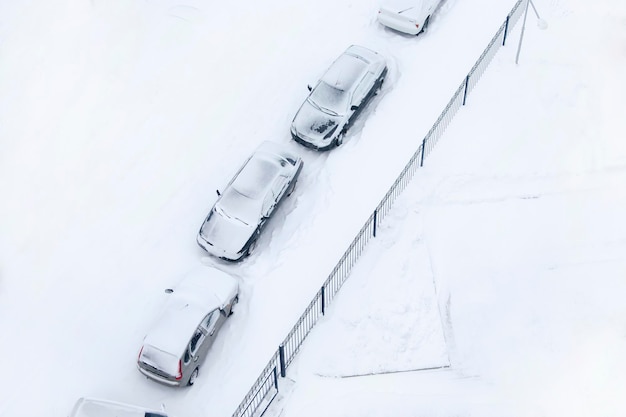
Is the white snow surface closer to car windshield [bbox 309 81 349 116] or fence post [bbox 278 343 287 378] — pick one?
fence post [bbox 278 343 287 378]

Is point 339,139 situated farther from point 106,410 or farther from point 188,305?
→ point 106,410

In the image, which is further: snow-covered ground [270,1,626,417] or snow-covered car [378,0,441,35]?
snow-covered car [378,0,441,35]

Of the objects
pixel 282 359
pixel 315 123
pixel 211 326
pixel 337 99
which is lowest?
pixel 282 359

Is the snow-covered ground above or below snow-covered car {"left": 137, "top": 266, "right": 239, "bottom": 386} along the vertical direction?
below

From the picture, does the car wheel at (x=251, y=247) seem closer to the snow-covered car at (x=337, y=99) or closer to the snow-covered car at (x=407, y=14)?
the snow-covered car at (x=337, y=99)

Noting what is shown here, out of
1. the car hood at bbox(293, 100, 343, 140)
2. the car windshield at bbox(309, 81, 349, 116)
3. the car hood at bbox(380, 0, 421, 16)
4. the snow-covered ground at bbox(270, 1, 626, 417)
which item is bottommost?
the snow-covered ground at bbox(270, 1, 626, 417)

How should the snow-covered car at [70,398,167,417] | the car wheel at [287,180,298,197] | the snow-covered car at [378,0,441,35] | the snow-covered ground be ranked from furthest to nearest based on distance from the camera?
the snow-covered car at [378,0,441,35] → the car wheel at [287,180,298,197] → the snow-covered ground → the snow-covered car at [70,398,167,417]

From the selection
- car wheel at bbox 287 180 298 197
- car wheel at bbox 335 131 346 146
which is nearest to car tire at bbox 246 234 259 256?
car wheel at bbox 287 180 298 197

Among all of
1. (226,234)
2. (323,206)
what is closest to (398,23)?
(323,206)
